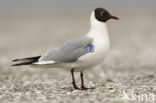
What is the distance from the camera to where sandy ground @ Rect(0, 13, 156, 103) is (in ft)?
28.1

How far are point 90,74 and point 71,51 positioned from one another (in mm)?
4854

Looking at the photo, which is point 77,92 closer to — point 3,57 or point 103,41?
point 103,41

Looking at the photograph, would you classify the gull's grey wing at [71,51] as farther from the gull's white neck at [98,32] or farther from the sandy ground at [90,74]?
the sandy ground at [90,74]

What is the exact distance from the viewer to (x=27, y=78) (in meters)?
12.9

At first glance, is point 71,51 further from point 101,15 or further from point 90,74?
point 90,74

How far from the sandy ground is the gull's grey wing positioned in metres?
0.65

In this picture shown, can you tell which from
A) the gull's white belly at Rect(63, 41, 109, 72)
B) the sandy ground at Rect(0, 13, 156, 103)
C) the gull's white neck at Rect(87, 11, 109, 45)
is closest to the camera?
the sandy ground at Rect(0, 13, 156, 103)

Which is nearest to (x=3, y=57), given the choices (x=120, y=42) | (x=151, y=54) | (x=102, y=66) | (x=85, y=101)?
(x=102, y=66)

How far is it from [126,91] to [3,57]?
10.1 metres

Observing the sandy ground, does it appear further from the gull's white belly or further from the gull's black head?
the gull's black head

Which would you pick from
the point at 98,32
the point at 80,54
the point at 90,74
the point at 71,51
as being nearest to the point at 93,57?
the point at 80,54

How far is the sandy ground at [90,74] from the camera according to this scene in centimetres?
855

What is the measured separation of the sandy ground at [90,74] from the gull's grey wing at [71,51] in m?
0.65

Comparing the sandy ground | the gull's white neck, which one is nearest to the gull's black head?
the gull's white neck
